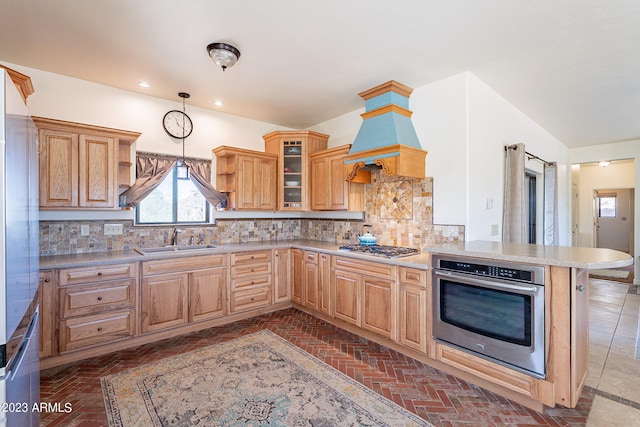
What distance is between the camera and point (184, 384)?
2389 mm

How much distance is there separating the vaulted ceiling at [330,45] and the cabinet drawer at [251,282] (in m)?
2.35

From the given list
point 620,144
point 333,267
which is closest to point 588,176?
point 620,144

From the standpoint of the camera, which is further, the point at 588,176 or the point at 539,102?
the point at 588,176

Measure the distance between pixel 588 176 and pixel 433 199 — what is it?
26.4ft

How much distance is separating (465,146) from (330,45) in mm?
1687

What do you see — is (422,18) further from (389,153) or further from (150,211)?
(150,211)

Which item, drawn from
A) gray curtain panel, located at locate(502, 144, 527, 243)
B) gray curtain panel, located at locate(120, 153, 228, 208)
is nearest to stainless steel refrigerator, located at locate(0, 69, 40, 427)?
gray curtain panel, located at locate(120, 153, 228, 208)

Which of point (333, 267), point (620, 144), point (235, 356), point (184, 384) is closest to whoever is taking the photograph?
point (184, 384)

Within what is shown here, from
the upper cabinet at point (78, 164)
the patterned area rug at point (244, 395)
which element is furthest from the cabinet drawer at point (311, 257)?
the upper cabinet at point (78, 164)

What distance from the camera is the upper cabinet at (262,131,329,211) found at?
4.43 meters

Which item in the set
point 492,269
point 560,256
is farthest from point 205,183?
point 560,256

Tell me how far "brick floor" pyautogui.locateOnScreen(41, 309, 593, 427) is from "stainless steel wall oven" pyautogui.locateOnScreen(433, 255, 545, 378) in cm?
32

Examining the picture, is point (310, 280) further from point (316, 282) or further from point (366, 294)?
point (366, 294)

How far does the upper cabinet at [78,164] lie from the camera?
111 inches
